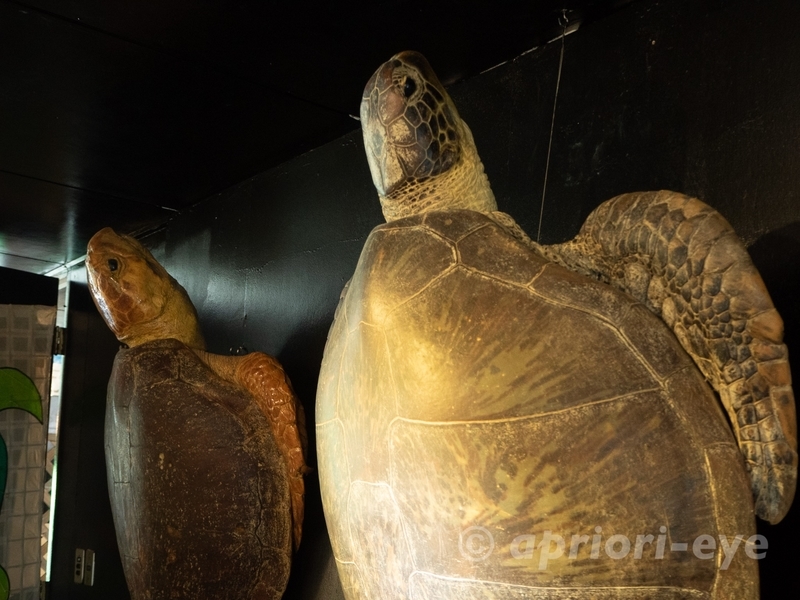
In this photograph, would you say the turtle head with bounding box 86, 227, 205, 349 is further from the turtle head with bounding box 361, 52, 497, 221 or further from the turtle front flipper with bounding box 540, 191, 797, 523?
the turtle front flipper with bounding box 540, 191, 797, 523

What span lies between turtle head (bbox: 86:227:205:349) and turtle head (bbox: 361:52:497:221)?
2.82 ft

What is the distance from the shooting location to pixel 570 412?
2.46 ft

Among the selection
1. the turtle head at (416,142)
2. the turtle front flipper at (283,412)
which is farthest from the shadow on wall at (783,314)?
the turtle front flipper at (283,412)

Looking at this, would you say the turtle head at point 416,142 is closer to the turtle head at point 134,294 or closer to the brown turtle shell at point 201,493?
the brown turtle shell at point 201,493

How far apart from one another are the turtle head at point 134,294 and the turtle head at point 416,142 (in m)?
0.86

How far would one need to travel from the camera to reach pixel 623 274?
0.88 metres

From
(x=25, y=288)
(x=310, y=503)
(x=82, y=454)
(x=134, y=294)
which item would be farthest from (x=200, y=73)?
(x=82, y=454)

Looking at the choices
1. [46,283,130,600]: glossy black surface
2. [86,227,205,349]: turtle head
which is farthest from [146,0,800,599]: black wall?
[46,283,130,600]: glossy black surface

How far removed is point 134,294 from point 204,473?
0.51 metres

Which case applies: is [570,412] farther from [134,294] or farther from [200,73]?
[134,294]

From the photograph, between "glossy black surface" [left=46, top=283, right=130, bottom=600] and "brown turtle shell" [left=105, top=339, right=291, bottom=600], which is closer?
"brown turtle shell" [left=105, top=339, right=291, bottom=600]

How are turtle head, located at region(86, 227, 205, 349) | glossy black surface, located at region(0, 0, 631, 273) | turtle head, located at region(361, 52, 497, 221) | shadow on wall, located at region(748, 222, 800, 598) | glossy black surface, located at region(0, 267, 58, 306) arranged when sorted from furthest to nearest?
glossy black surface, located at region(0, 267, 58, 306) < turtle head, located at region(86, 227, 205, 349) < glossy black surface, located at region(0, 0, 631, 273) < turtle head, located at region(361, 52, 497, 221) < shadow on wall, located at region(748, 222, 800, 598)

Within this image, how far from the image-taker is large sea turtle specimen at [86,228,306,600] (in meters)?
1.44

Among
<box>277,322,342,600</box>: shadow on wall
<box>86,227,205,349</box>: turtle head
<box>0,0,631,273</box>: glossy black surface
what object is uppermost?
<box>0,0,631,273</box>: glossy black surface
